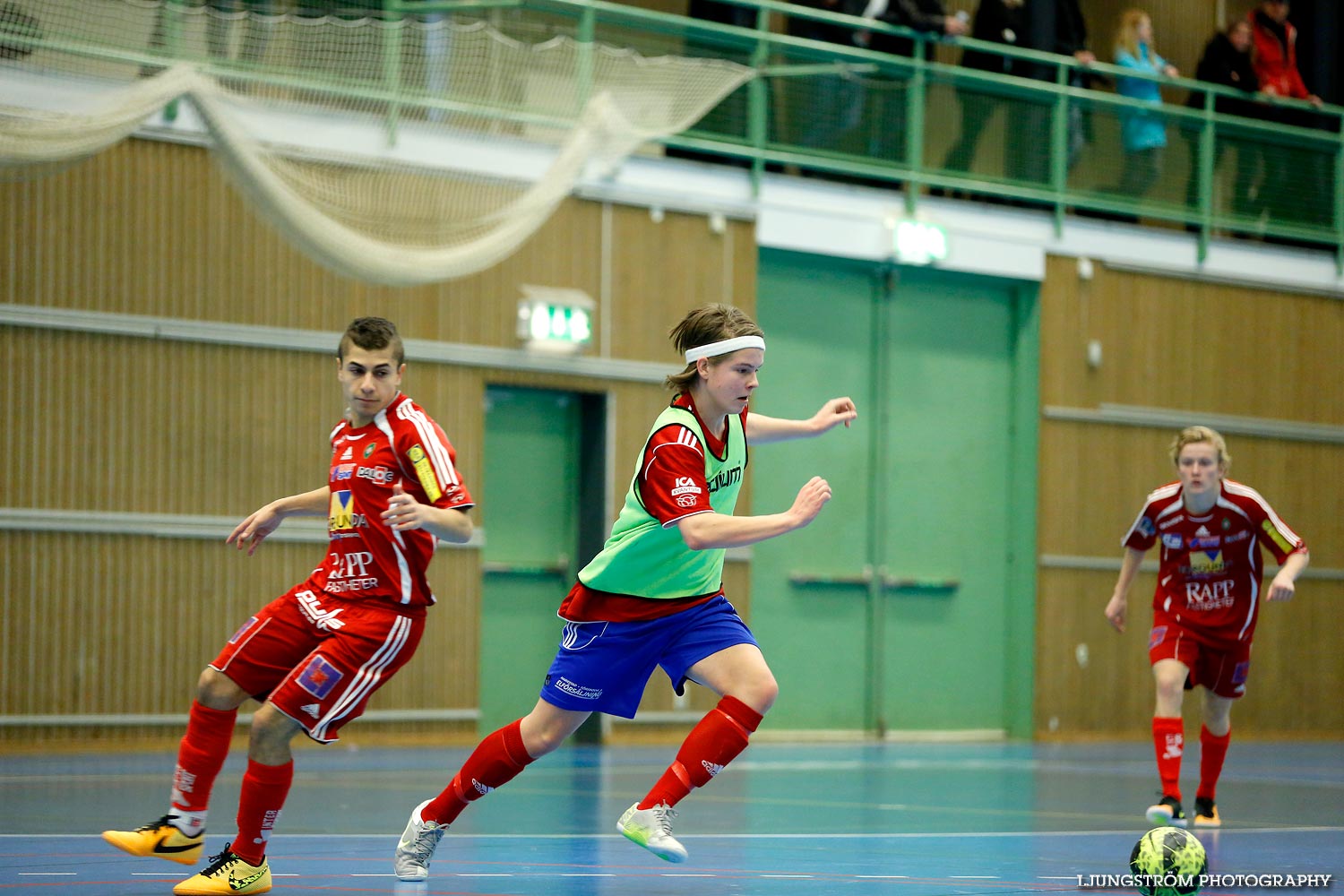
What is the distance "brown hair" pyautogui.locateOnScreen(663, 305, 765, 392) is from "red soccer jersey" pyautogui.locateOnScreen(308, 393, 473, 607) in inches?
32.9

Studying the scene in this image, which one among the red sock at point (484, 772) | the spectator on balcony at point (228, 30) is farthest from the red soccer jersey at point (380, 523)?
the spectator on balcony at point (228, 30)

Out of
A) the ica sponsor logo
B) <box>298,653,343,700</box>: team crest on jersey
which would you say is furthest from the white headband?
<box>298,653,343,700</box>: team crest on jersey

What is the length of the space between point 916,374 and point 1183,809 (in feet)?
26.5

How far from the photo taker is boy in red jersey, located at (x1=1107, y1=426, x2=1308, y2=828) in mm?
8375

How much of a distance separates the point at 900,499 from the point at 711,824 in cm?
883

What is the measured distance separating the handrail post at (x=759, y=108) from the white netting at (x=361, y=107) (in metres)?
0.72

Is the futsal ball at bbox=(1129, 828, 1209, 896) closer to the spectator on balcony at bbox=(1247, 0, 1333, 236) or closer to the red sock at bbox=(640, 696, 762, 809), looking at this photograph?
the red sock at bbox=(640, 696, 762, 809)

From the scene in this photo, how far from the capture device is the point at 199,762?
5.56m

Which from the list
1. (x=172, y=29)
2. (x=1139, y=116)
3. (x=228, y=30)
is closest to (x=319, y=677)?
(x=172, y=29)

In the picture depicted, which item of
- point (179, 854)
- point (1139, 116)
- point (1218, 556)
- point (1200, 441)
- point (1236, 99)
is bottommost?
point (179, 854)

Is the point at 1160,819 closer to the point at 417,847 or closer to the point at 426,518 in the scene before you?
the point at 417,847

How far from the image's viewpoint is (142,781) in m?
9.42

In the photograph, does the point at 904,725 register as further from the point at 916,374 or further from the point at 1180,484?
the point at 1180,484

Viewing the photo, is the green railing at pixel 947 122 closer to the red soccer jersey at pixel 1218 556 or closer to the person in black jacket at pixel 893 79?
the person in black jacket at pixel 893 79
